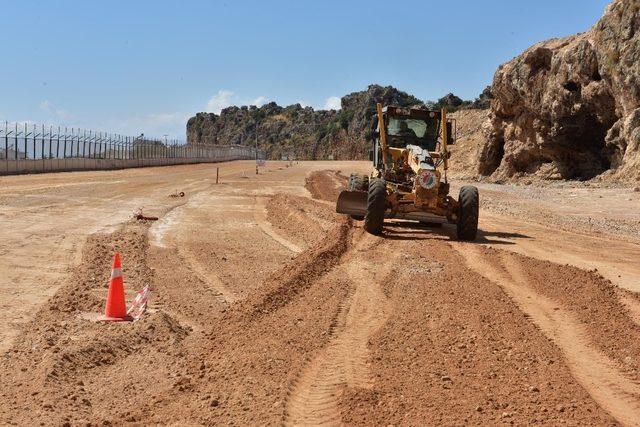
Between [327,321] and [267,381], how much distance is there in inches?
88.9

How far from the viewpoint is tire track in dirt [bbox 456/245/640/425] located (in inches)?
235

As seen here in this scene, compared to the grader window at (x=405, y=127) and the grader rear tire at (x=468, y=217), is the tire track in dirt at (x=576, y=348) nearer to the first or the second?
the grader rear tire at (x=468, y=217)

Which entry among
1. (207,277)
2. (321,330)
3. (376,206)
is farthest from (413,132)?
(321,330)

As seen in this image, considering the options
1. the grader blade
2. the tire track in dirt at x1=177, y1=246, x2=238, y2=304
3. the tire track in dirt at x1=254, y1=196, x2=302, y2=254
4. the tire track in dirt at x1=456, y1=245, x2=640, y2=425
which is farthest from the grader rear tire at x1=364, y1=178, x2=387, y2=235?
the tire track in dirt at x1=177, y1=246, x2=238, y2=304

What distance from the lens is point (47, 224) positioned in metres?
17.6

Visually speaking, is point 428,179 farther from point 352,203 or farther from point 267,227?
point 267,227

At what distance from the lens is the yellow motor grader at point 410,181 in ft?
53.2

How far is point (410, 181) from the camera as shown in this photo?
17.9 metres

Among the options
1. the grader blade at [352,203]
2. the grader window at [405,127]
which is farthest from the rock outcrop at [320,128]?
the grader blade at [352,203]

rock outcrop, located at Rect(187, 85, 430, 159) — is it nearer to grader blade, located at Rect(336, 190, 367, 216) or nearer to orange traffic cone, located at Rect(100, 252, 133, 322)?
grader blade, located at Rect(336, 190, 367, 216)

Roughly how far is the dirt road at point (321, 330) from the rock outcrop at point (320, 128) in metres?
100

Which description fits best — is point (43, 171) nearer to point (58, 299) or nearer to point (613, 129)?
point (613, 129)

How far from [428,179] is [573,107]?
924 inches

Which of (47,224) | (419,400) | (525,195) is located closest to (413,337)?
(419,400)
